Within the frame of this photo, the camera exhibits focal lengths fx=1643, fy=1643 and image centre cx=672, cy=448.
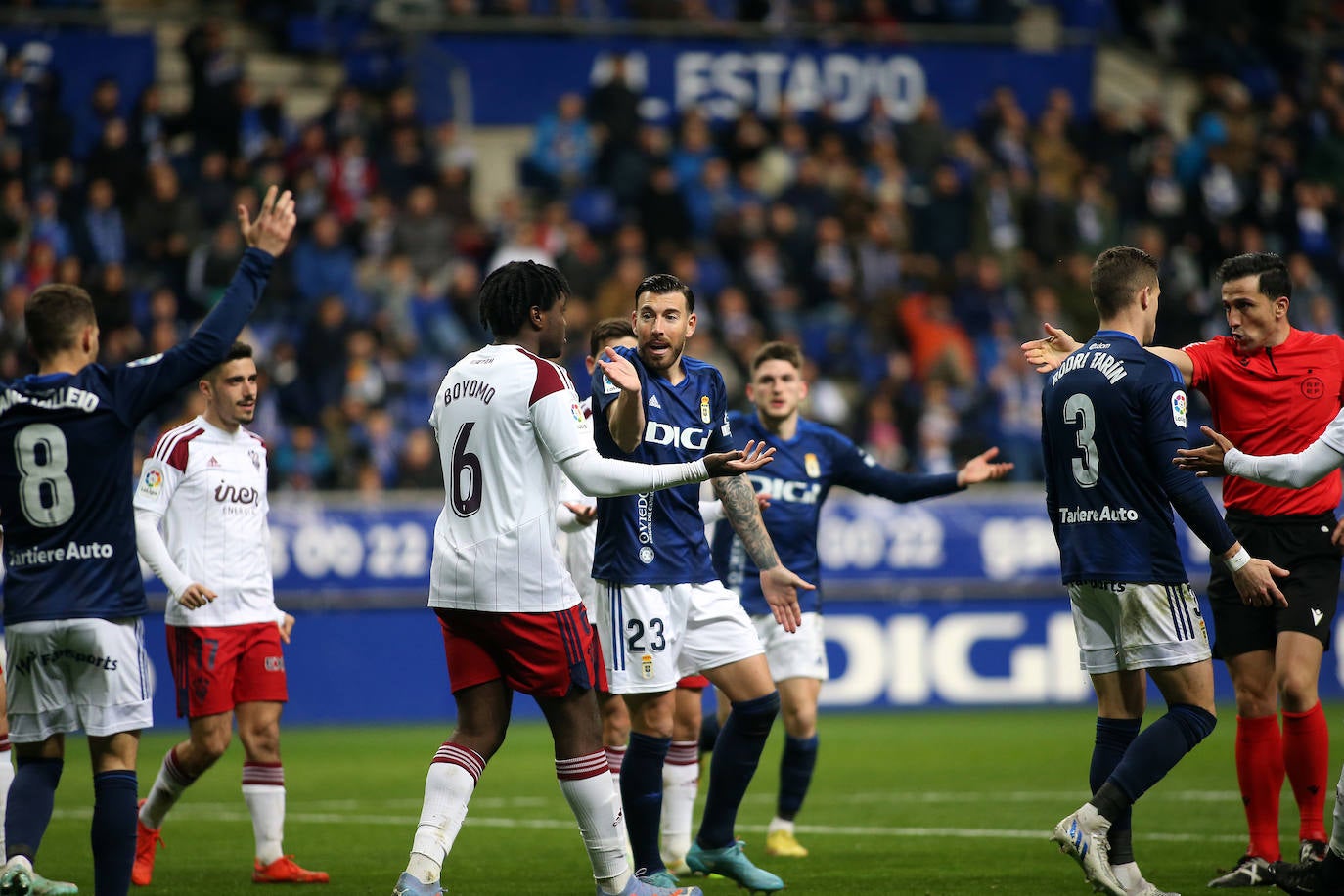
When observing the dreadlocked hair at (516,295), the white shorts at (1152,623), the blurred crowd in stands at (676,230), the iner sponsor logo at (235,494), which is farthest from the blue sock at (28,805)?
the blurred crowd in stands at (676,230)

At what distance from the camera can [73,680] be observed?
6172 mm

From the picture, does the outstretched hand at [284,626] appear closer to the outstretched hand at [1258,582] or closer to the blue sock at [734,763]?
the blue sock at [734,763]

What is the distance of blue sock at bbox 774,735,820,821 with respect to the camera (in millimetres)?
8703

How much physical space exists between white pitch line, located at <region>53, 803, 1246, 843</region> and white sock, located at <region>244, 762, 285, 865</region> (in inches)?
69.7

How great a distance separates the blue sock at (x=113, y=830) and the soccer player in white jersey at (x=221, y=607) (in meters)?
1.98

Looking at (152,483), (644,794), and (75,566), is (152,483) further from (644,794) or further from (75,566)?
(644,794)

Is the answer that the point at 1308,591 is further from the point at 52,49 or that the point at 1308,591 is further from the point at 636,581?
the point at 52,49

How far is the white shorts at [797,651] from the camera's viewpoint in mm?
8930

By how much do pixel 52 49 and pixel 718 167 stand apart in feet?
27.7

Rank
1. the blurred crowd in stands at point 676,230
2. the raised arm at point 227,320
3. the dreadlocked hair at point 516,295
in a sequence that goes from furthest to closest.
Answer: the blurred crowd in stands at point 676,230
the dreadlocked hair at point 516,295
the raised arm at point 227,320

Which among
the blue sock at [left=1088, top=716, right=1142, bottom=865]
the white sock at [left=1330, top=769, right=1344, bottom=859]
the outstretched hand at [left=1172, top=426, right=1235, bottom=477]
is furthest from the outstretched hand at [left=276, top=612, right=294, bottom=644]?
the white sock at [left=1330, top=769, right=1344, bottom=859]

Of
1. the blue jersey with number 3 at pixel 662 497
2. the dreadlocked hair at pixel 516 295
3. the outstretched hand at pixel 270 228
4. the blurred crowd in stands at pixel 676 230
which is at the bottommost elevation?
the blue jersey with number 3 at pixel 662 497

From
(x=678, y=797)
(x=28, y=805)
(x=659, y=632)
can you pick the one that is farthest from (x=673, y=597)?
(x=28, y=805)

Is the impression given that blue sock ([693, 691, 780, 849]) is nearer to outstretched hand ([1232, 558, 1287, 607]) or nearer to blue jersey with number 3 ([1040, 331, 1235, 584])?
blue jersey with number 3 ([1040, 331, 1235, 584])
